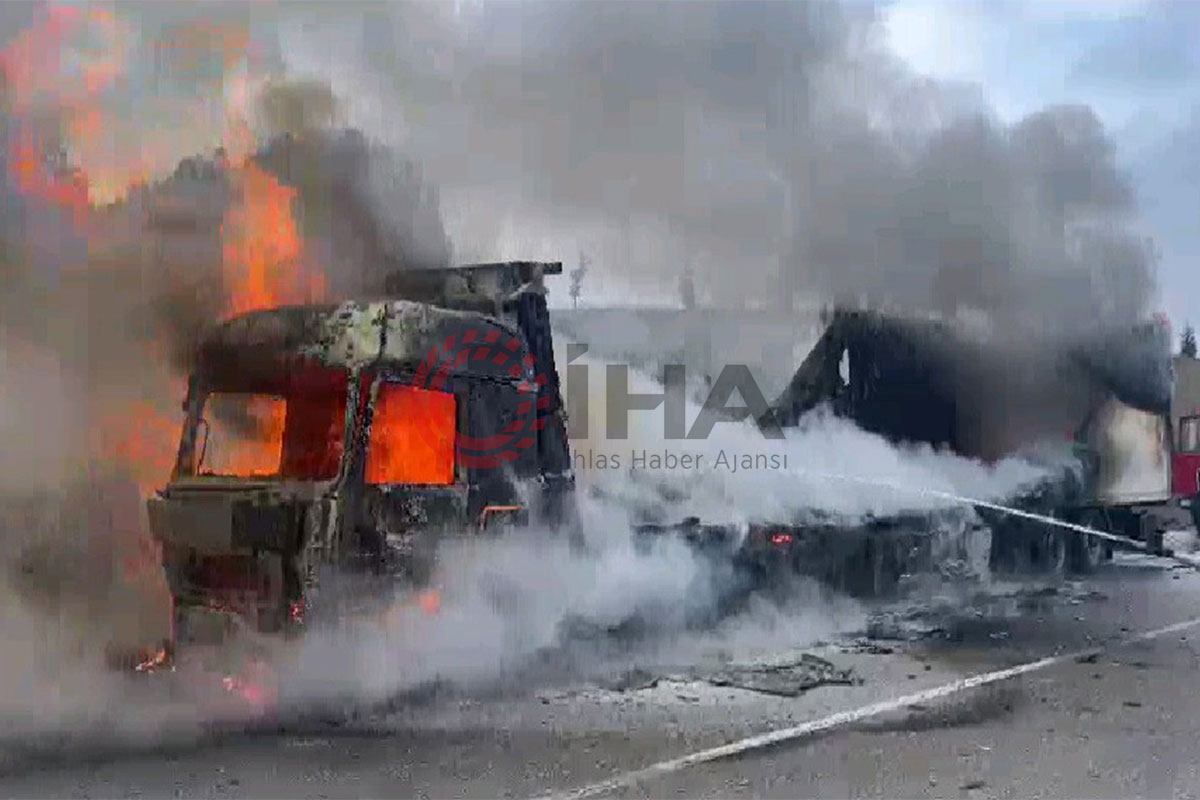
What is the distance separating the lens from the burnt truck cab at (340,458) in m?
5.86

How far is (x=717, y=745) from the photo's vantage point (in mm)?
5637

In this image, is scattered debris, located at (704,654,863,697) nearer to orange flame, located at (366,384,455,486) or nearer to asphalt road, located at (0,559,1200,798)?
asphalt road, located at (0,559,1200,798)

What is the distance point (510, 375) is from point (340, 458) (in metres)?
1.40

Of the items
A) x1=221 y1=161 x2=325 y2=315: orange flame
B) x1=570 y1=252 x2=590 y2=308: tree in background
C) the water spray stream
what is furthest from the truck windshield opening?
the water spray stream

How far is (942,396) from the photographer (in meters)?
12.7

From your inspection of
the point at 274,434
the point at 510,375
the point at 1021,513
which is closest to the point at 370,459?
the point at 274,434

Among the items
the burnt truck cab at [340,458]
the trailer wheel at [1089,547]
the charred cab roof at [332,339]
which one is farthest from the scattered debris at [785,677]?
the trailer wheel at [1089,547]

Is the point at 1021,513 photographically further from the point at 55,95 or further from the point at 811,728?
the point at 55,95

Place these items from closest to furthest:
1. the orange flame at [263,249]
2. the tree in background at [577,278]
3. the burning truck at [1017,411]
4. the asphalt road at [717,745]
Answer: the asphalt road at [717,745] < the orange flame at [263,249] < the tree in background at [577,278] < the burning truck at [1017,411]

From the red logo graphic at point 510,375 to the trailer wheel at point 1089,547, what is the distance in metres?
9.10

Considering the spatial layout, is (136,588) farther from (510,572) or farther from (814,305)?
(814,305)

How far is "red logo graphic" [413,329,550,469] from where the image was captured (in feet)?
21.7

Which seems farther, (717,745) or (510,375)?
(510,375)

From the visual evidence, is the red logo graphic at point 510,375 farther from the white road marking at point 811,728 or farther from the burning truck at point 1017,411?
the burning truck at point 1017,411
